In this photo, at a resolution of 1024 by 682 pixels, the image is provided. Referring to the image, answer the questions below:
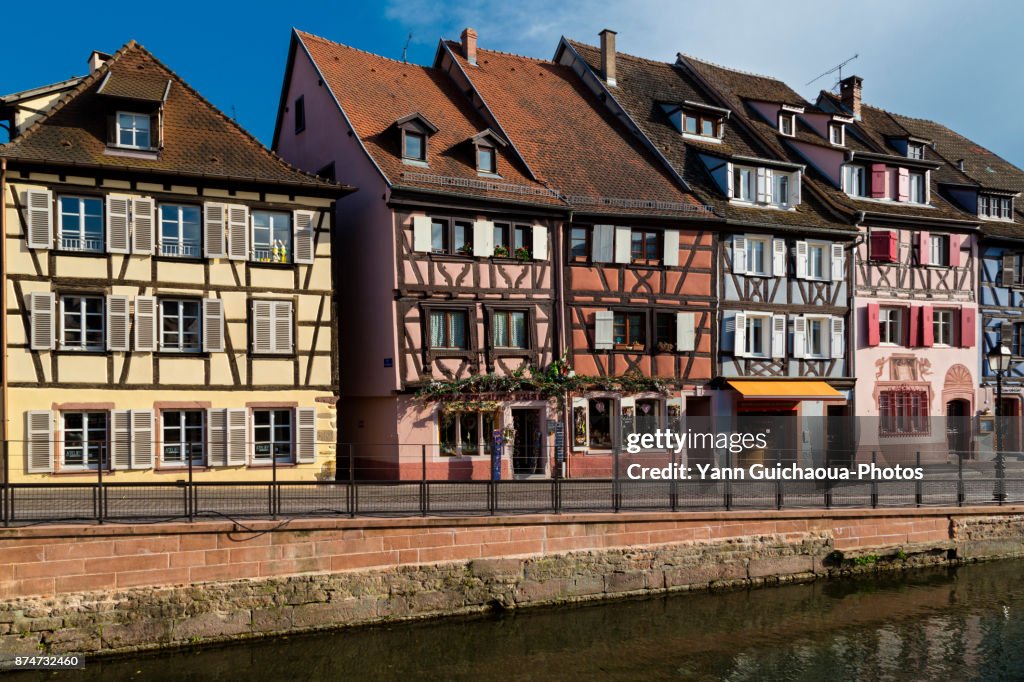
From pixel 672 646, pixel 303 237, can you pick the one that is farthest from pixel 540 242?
pixel 672 646

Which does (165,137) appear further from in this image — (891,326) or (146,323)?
(891,326)

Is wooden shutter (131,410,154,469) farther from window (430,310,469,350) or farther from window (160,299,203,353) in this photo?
Result: window (430,310,469,350)

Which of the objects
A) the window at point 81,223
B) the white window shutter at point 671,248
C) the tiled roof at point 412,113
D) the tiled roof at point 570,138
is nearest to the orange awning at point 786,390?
the white window shutter at point 671,248

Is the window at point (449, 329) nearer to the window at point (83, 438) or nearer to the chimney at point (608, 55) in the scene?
the window at point (83, 438)

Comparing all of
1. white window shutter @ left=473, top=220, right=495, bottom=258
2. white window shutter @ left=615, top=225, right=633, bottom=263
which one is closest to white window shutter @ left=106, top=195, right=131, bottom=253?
white window shutter @ left=473, top=220, right=495, bottom=258

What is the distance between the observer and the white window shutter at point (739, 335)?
26.0 metres

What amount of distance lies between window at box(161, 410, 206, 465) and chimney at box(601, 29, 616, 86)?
1683cm

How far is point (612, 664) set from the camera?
14.0m

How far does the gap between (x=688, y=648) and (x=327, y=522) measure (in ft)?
19.7

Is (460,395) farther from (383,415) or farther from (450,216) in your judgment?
(450,216)

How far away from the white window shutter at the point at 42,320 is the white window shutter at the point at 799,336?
19186 mm

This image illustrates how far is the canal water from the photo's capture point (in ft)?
43.8

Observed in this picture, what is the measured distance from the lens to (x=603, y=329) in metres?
24.2

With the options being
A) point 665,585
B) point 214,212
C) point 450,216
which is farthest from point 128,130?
point 665,585
